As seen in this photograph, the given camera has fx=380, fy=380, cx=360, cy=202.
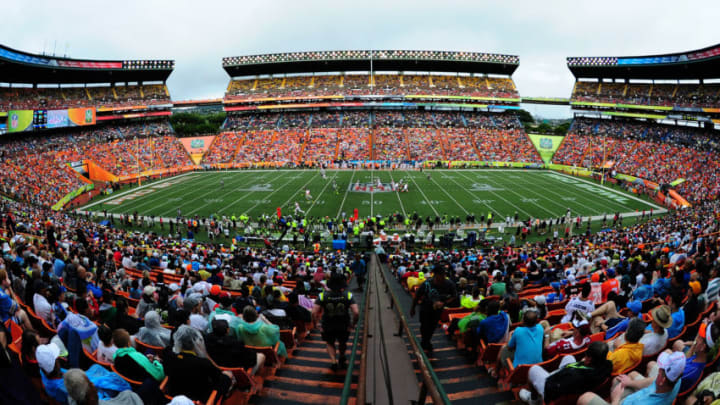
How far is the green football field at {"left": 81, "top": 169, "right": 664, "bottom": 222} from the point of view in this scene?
32219 millimetres

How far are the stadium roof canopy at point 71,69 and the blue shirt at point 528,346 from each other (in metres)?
57.8

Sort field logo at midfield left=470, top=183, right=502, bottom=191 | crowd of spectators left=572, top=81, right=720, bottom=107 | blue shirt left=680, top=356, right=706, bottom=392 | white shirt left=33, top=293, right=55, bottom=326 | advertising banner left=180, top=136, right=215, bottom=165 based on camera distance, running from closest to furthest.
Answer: blue shirt left=680, top=356, right=706, bottom=392, white shirt left=33, top=293, right=55, bottom=326, field logo at midfield left=470, top=183, right=502, bottom=191, crowd of spectators left=572, top=81, right=720, bottom=107, advertising banner left=180, top=136, right=215, bottom=165

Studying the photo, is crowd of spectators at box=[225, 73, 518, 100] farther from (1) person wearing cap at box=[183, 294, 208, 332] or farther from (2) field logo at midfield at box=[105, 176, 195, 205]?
(1) person wearing cap at box=[183, 294, 208, 332]

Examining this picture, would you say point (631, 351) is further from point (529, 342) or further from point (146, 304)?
point (146, 304)

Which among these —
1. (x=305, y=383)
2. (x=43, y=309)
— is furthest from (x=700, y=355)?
(x=43, y=309)

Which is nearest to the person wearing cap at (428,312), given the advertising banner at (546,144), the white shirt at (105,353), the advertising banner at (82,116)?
the white shirt at (105,353)

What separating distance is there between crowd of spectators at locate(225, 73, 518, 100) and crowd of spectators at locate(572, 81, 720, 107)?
511 inches

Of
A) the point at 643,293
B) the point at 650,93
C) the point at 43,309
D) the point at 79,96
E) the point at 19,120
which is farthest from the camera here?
the point at 650,93

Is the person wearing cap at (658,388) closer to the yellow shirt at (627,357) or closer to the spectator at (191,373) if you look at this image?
the yellow shirt at (627,357)

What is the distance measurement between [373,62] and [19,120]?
5578 cm

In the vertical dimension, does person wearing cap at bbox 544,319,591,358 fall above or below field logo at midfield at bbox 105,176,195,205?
below

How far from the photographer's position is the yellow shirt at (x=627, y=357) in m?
3.89

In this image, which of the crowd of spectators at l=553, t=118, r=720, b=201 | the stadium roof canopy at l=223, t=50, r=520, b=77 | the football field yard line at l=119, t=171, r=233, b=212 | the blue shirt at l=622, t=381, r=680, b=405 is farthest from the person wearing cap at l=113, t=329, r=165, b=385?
the stadium roof canopy at l=223, t=50, r=520, b=77

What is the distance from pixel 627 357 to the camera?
3.90 m
